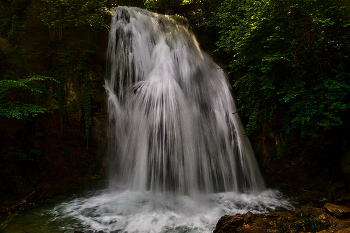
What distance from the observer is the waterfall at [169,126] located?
729cm

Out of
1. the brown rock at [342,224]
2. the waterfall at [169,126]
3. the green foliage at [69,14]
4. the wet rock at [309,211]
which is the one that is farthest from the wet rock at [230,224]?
the green foliage at [69,14]

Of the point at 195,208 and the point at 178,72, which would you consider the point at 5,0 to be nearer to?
the point at 178,72

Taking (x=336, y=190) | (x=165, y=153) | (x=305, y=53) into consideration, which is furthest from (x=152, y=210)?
(x=305, y=53)

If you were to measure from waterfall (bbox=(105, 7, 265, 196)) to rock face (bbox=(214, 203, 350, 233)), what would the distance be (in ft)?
8.52

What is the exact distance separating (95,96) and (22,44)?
3.13 metres

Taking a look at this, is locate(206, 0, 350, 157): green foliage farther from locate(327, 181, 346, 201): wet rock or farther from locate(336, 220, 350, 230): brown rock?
locate(336, 220, 350, 230): brown rock

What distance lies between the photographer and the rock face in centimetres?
405

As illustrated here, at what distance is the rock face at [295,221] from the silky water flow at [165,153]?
2.81ft

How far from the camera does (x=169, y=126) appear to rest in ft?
25.3

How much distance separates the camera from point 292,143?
8008mm

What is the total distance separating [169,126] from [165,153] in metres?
1.04

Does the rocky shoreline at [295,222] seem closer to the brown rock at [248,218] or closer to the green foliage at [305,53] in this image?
the brown rock at [248,218]

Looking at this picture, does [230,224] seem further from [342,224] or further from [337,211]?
[337,211]

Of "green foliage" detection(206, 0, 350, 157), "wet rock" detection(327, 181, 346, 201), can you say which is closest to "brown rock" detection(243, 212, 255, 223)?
"green foliage" detection(206, 0, 350, 157)
